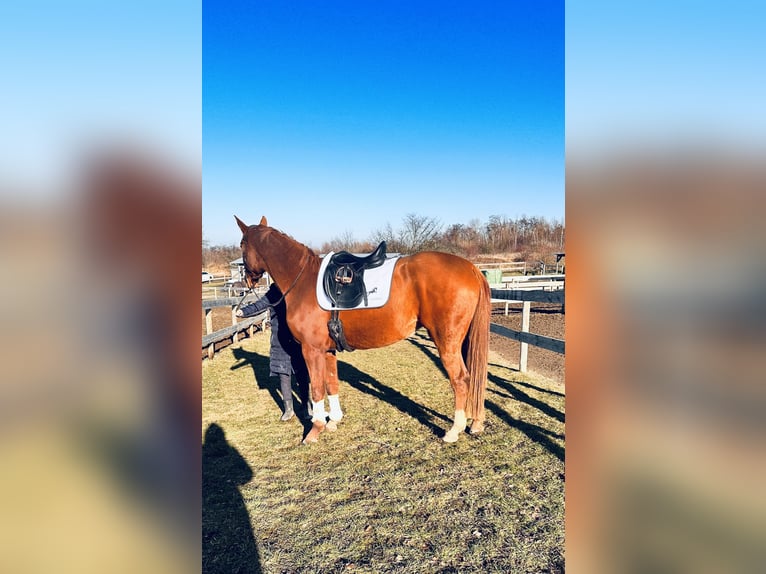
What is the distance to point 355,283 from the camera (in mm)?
3850

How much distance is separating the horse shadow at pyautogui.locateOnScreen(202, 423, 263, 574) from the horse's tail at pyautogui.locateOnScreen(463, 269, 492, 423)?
2.11 m

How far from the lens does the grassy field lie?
222 cm

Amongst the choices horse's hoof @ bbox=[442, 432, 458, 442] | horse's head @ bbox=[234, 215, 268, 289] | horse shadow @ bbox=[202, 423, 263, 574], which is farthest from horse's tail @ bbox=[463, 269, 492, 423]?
horse's head @ bbox=[234, 215, 268, 289]

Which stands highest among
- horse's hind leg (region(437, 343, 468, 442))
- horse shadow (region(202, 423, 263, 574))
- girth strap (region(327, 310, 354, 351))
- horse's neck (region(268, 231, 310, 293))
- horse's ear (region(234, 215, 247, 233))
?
horse's ear (region(234, 215, 247, 233))

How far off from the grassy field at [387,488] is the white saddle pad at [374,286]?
132 centimetres

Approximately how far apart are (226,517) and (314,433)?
49.3 inches

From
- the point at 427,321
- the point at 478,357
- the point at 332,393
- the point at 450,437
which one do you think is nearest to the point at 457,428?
the point at 450,437

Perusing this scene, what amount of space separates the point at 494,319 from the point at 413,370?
5.68m

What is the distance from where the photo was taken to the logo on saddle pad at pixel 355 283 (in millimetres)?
3805

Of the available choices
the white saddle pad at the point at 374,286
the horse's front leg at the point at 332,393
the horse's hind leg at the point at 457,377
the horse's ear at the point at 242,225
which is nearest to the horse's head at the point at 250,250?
the horse's ear at the point at 242,225

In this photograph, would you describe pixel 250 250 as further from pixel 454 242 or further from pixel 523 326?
pixel 454 242

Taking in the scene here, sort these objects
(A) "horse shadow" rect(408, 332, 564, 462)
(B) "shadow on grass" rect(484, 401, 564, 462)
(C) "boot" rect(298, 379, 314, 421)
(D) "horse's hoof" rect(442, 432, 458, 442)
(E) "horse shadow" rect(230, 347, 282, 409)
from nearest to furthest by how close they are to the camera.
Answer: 1. (B) "shadow on grass" rect(484, 401, 564, 462)
2. (A) "horse shadow" rect(408, 332, 564, 462)
3. (D) "horse's hoof" rect(442, 432, 458, 442)
4. (C) "boot" rect(298, 379, 314, 421)
5. (E) "horse shadow" rect(230, 347, 282, 409)

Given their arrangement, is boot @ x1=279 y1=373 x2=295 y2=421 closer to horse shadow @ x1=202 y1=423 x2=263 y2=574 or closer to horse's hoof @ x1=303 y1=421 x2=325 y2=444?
horse's hoof @ x1=303 y1=421 x2=325 y2=444
